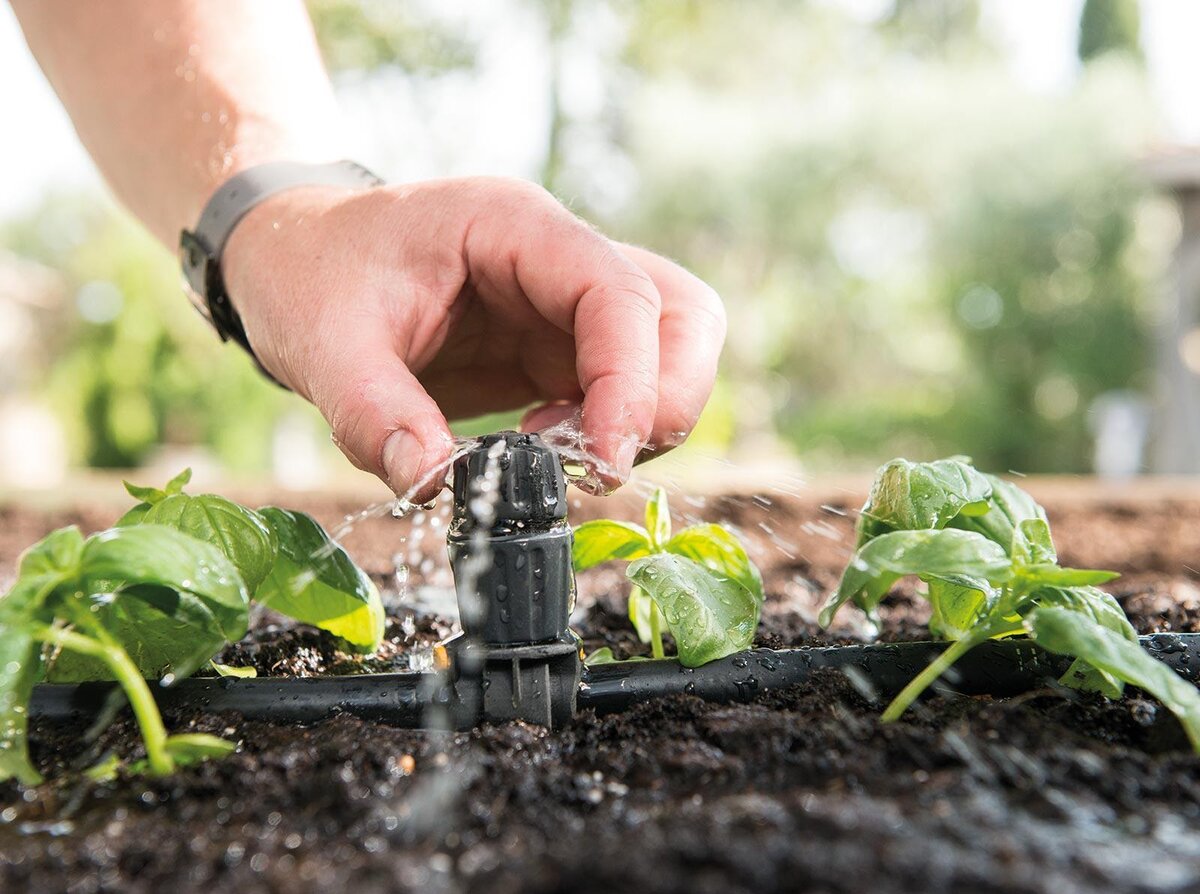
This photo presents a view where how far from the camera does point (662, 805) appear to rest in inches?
25.8

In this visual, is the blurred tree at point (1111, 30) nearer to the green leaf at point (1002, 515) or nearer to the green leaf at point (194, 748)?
the green leaf at point (1002, 515)

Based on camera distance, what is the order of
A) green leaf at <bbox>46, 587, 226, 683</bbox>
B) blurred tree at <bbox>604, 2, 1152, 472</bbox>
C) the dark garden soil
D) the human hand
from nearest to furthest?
the dark garden soil < green leaf at <bbox>46, 587, 226, 683</bbox> < the human hand < blurred tree at <bbox>604, 2, 1152, 472</bbox>

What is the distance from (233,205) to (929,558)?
0.93m

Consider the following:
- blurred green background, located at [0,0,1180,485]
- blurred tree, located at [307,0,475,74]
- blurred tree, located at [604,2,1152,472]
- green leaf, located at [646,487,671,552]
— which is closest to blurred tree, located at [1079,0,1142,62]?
blurred green background, located at [0,0,1180,485]

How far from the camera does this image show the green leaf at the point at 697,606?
85 cm

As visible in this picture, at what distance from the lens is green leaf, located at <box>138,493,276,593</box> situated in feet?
2.81

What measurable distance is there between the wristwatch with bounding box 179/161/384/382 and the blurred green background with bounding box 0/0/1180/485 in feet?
21.7

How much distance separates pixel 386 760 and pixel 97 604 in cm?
26

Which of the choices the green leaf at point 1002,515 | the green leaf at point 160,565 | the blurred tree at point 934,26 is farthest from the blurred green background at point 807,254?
the green leaf at point 160,565

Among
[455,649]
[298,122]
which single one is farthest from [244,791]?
[298,122]

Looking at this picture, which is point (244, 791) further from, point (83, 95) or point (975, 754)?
point (83, 95)

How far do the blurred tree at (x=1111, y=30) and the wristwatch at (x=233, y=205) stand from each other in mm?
16918

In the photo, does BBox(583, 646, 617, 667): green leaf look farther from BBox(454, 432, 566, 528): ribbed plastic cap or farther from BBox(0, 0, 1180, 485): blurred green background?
BBox(0, 0, 1180, 485): blurred green background

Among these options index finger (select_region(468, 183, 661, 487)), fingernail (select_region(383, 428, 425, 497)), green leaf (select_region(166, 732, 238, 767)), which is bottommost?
green leaf (select_region(166, 732, 238, 767))
